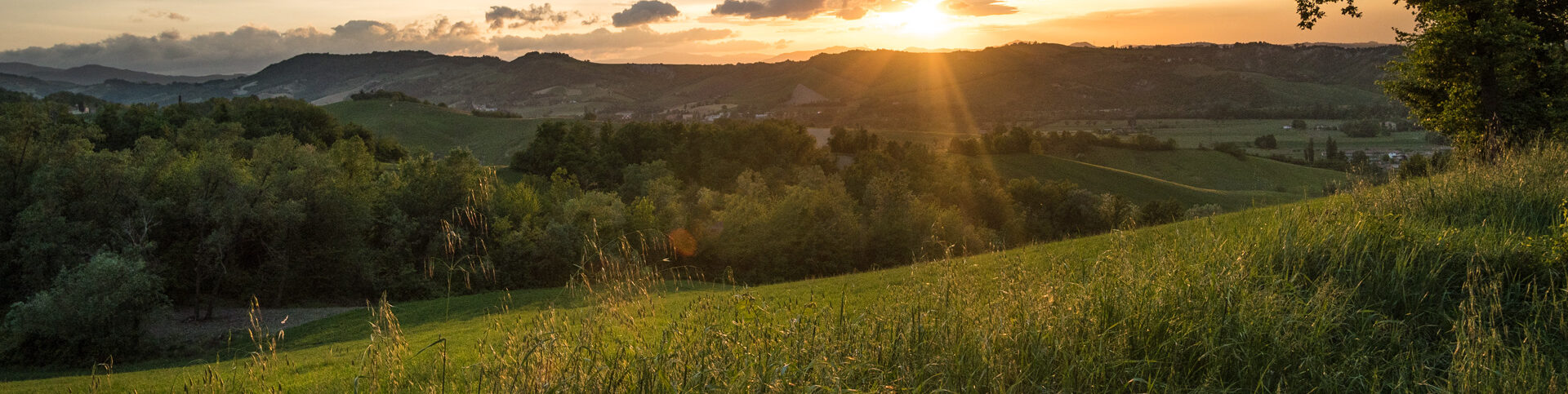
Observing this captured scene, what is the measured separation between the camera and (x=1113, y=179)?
287 feet

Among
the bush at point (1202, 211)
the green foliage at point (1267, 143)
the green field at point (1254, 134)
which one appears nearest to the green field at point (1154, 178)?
the green field at point (1254, 134)

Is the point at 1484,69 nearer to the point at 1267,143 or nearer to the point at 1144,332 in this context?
the point at 1144,332

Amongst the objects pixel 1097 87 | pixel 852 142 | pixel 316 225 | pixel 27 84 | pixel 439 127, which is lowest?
pixel 852 142

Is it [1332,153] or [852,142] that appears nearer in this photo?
[1332,153]

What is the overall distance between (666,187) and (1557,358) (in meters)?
49.6

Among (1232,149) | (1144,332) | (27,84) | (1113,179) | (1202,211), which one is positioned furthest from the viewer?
(27,84)

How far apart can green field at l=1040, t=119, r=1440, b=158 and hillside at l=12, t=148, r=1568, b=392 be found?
4109 inches

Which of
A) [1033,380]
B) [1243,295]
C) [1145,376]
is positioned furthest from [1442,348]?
[1033,380]

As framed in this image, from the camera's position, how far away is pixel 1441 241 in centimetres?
809

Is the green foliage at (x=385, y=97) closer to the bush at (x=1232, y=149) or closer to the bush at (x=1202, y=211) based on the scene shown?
the bush at (x=1202, y=211)

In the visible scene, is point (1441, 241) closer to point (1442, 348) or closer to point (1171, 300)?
point (1442, 348)

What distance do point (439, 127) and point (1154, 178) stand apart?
9968 cm

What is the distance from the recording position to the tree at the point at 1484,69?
727 inches

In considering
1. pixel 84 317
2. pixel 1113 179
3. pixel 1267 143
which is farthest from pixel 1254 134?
pixel 84 317
